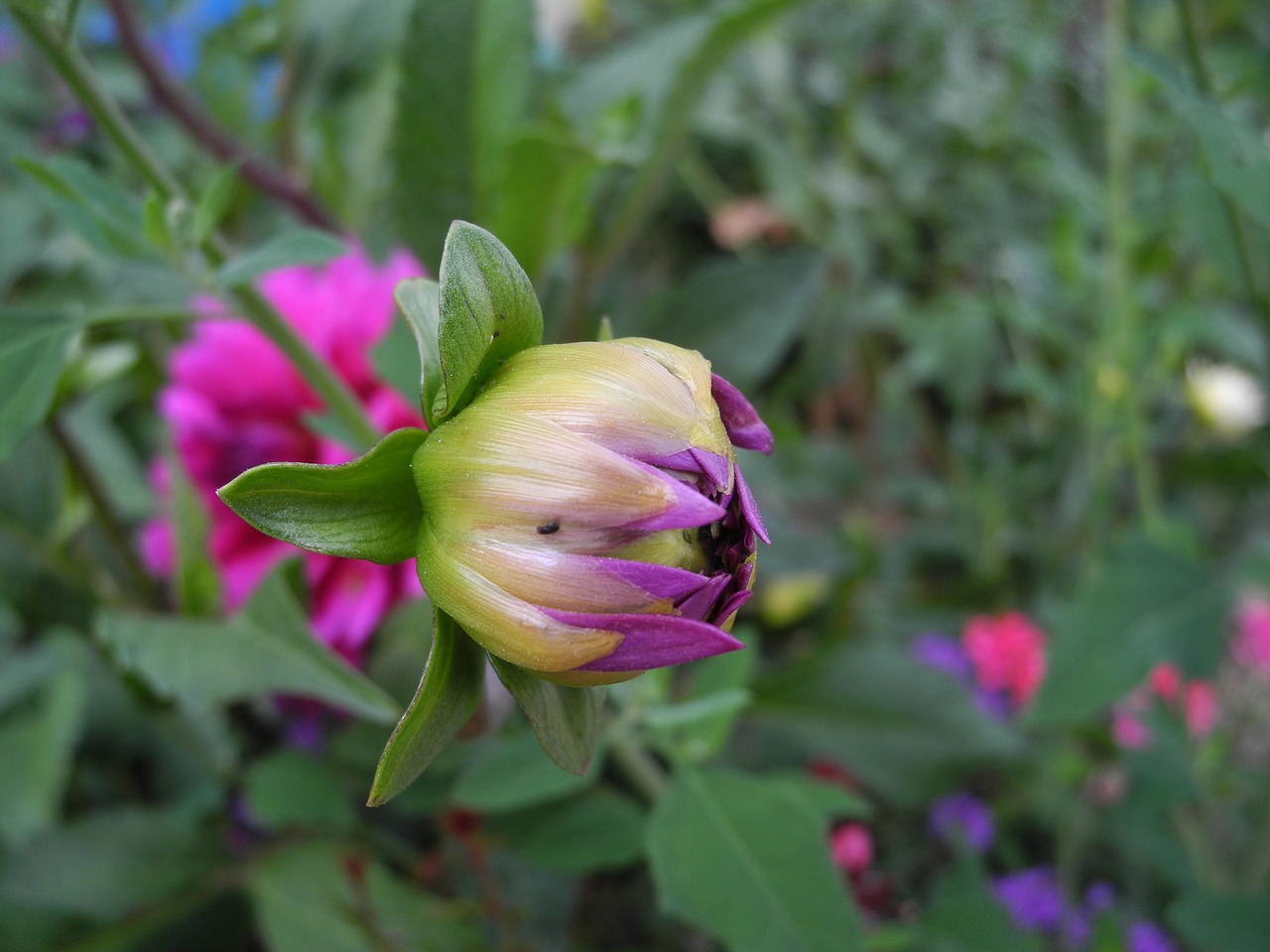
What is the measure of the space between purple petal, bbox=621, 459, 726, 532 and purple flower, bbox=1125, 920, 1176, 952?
50 centimetres

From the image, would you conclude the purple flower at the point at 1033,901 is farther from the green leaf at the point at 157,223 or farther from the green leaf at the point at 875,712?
the green leaf at the point at 157,223

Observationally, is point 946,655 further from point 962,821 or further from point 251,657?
point 251,657

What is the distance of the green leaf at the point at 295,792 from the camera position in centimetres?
39

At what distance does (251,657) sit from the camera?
35cm

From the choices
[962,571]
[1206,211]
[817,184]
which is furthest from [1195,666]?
[817,184]

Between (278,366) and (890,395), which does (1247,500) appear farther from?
(278,366)

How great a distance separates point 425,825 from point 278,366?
0.92 feet

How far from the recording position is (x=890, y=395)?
0.92m

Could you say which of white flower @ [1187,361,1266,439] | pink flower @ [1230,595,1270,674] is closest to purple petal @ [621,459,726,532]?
pink flower @ [1230,595,1270,674]

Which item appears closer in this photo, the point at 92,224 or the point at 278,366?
the point at 92,224

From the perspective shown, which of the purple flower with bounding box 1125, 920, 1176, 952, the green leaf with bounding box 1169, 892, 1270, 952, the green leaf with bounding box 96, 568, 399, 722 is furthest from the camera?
the purple flower with bounding box 1125, 920, 1176, 952

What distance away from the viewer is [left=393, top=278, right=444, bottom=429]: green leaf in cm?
24

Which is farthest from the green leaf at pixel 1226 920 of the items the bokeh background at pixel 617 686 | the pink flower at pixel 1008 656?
the pink flower at pixel 1008 656

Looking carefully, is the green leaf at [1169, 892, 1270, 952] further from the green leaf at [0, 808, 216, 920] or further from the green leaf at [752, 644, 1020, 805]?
the green leaf at [0, 808, 216, 920]
